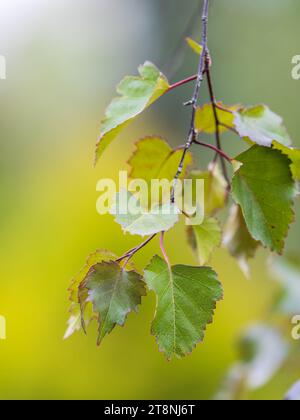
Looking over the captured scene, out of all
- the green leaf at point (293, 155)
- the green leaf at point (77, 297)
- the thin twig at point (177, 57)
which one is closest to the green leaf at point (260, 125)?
the green leaf at point (293, 155)

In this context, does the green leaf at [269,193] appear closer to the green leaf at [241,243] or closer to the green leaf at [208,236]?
the green leaf at [208,236]

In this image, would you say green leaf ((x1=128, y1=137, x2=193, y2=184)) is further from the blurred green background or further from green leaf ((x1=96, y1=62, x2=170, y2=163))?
the blurred green background

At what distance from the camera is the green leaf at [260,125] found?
2.04 ft

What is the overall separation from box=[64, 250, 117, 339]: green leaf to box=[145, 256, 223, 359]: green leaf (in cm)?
5

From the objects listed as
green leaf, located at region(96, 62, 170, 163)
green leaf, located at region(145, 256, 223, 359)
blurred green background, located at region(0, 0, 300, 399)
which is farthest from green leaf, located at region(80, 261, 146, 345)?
blurred green background, located at region(0, 0, 300, 399)

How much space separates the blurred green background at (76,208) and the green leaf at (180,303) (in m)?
0.55

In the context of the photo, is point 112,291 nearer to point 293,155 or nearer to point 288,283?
point 293,155

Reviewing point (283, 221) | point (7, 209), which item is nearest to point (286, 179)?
point (283, 221)

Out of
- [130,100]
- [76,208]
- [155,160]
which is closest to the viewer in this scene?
[130,100]

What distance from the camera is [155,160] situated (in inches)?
28.3

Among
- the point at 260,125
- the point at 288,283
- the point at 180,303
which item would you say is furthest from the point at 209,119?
the point at 288,283

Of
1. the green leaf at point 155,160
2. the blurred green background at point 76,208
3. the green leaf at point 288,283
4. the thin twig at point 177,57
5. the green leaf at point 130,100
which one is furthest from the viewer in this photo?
the blurred green background at point 76,208

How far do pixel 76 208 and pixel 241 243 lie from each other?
1649mm

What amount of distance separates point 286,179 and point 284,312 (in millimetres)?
585
